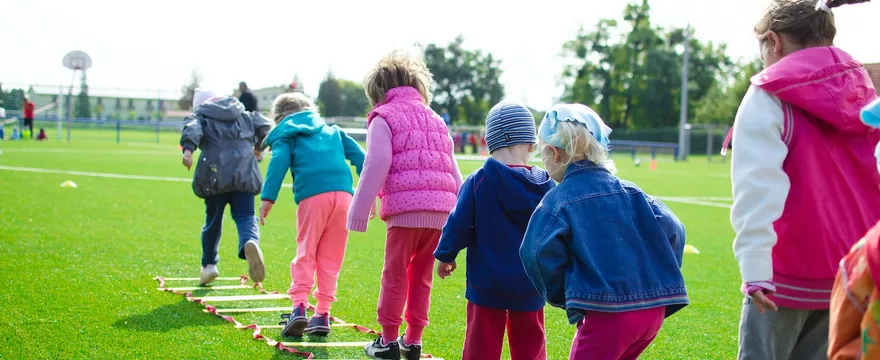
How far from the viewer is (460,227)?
12.9ft

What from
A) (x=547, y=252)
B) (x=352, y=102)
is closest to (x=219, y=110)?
(x=547, y=252)

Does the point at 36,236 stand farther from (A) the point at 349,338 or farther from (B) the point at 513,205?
(B) the point at 513,205

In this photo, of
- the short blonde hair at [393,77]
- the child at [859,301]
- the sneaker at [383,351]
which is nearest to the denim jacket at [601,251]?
the child at [859,301]

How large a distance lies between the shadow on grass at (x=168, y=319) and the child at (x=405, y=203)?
1.27 meters

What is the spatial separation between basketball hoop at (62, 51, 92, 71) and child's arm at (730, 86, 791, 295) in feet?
136

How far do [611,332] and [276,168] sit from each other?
2980 millimetres

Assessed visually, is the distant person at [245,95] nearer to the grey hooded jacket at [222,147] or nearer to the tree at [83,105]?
the grey hooded jacket at [222,147]

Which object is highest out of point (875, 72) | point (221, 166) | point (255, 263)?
point (875, 72)

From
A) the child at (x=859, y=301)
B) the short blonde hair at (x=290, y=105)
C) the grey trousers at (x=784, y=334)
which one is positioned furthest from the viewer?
the short blonde hair at (x=290, y=105)

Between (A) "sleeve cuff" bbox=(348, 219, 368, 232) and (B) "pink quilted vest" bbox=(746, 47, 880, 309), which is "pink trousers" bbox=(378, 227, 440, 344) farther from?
(B) "pink quilted vest" bbox=(746, 47, 880, 309)

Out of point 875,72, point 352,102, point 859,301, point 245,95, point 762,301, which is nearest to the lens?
point 859,301

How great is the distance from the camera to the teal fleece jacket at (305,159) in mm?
5508

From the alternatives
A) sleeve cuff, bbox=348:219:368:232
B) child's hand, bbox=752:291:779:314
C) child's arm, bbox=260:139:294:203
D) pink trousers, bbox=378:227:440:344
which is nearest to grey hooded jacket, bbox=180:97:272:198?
child's arm, bbox=260:139:294:203

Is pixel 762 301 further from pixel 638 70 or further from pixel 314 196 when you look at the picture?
pixel 638 70
